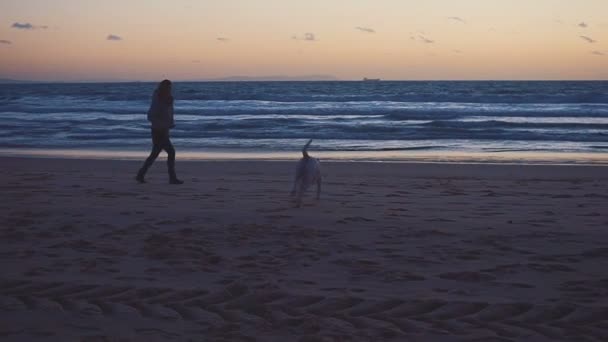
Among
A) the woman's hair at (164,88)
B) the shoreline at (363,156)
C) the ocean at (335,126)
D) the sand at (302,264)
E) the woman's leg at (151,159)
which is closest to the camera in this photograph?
the sand at (302,264)

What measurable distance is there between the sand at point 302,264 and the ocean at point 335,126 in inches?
295

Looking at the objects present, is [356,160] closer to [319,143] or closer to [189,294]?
[319,143]

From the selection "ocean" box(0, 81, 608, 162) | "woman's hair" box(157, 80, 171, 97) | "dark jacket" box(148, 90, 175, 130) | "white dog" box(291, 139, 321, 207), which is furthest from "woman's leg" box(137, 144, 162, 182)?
"ocean" box(0, 81, 608, 162)

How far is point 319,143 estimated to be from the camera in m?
17.8

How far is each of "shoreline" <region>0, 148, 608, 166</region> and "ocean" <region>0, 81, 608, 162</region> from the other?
25 centimetres

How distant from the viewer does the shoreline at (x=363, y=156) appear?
1313 cm

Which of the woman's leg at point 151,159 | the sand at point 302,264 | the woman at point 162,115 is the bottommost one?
the sand at point 302,264

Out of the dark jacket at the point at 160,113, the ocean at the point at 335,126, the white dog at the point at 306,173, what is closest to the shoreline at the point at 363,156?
the ocean at the point at 335,126

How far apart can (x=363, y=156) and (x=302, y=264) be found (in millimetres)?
9750

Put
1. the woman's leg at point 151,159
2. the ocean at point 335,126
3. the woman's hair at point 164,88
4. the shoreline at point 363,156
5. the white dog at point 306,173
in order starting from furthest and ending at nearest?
the ocean at point 335,126 → the shoreline at point 363,156 → the woman's leg at point 151,159 → the woman's hair at point 164,88 → the white dog at point 306,173

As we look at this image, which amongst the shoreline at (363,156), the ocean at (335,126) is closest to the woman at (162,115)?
the shoreline at (363,156)

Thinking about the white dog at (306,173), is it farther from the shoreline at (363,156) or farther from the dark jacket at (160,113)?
the shoreline at (363,156)

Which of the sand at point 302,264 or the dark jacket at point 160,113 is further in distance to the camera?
the dark jacket at point 160,113

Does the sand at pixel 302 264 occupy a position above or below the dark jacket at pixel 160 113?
below
